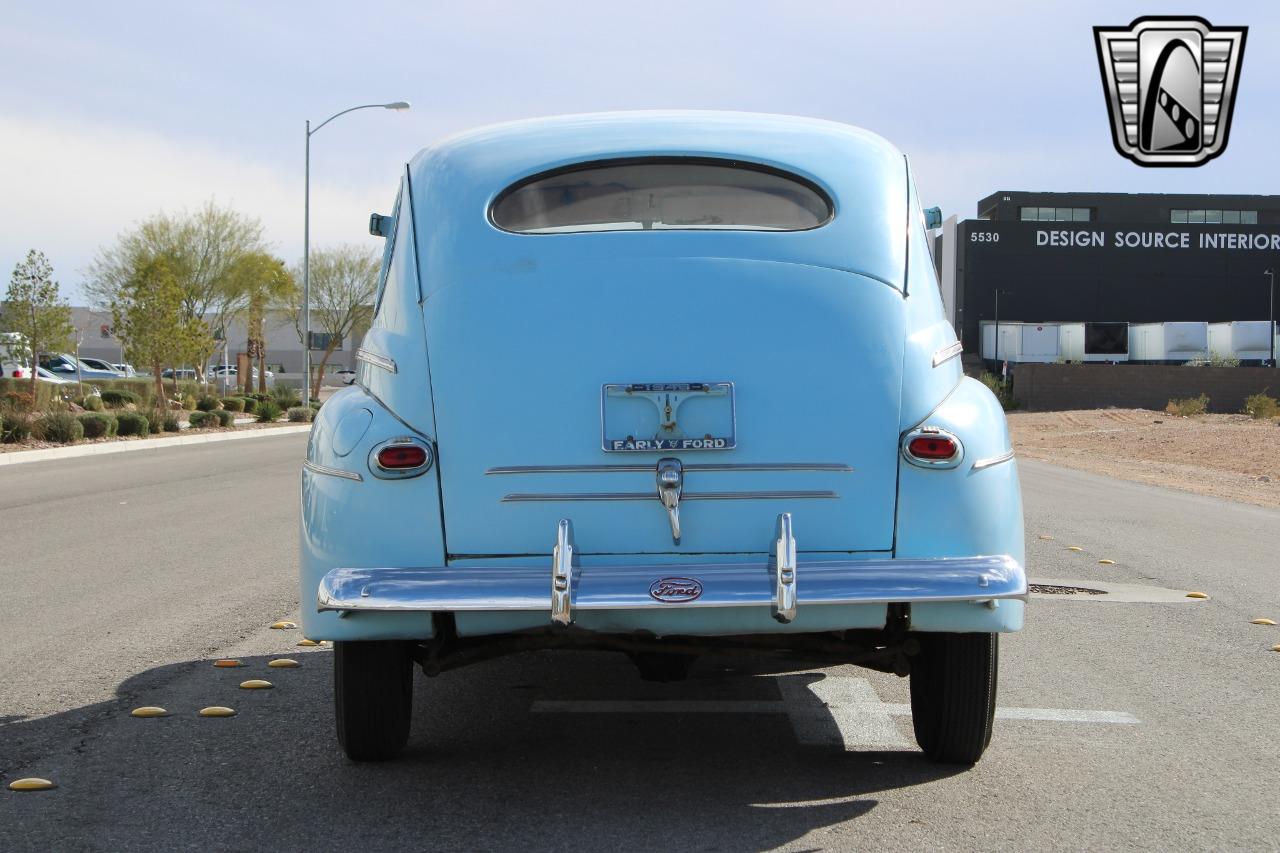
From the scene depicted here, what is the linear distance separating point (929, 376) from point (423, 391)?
1.51 m

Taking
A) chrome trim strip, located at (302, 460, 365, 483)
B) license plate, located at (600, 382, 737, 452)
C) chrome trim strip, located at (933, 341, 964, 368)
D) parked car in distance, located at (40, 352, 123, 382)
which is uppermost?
parked car in distance, located at (40, 352, 123, 382)

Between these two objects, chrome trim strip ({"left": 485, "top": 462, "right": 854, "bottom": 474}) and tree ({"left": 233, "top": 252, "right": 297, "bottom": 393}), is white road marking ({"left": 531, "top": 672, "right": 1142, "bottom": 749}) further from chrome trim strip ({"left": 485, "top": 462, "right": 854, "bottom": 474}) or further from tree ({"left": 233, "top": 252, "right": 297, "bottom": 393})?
tree ({"left": 233, "top": 252, "right": 297, "bottom": 393})

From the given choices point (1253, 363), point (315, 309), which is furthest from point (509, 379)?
point (315, 309)

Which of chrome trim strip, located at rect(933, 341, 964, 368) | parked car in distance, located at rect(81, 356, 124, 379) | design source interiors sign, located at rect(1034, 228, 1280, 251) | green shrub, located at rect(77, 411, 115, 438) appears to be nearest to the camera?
chrome trim strip, located at rect(933, 341, 964, 368)

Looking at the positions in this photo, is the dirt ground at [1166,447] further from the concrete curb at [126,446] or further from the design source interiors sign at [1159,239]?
the design source interiors sign at [1159,239]

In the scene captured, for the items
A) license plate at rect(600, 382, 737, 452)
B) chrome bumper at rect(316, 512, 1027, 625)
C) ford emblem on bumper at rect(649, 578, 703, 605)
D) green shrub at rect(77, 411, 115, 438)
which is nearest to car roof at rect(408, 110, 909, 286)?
license plate at rect(600, 382, 737, 452)

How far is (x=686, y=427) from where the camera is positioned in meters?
4.12

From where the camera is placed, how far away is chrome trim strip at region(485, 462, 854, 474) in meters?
4.11

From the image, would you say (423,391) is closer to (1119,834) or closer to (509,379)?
(509,379)

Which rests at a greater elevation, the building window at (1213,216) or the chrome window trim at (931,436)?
the building window at (1213,216)

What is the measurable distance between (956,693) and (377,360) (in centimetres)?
208

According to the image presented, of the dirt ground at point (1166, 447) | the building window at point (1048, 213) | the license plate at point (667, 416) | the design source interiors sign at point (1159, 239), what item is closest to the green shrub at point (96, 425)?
the dirt ground at point (1166, 447)

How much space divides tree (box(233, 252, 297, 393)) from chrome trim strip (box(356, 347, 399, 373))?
171ft

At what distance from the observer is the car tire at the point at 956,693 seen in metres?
4.40
